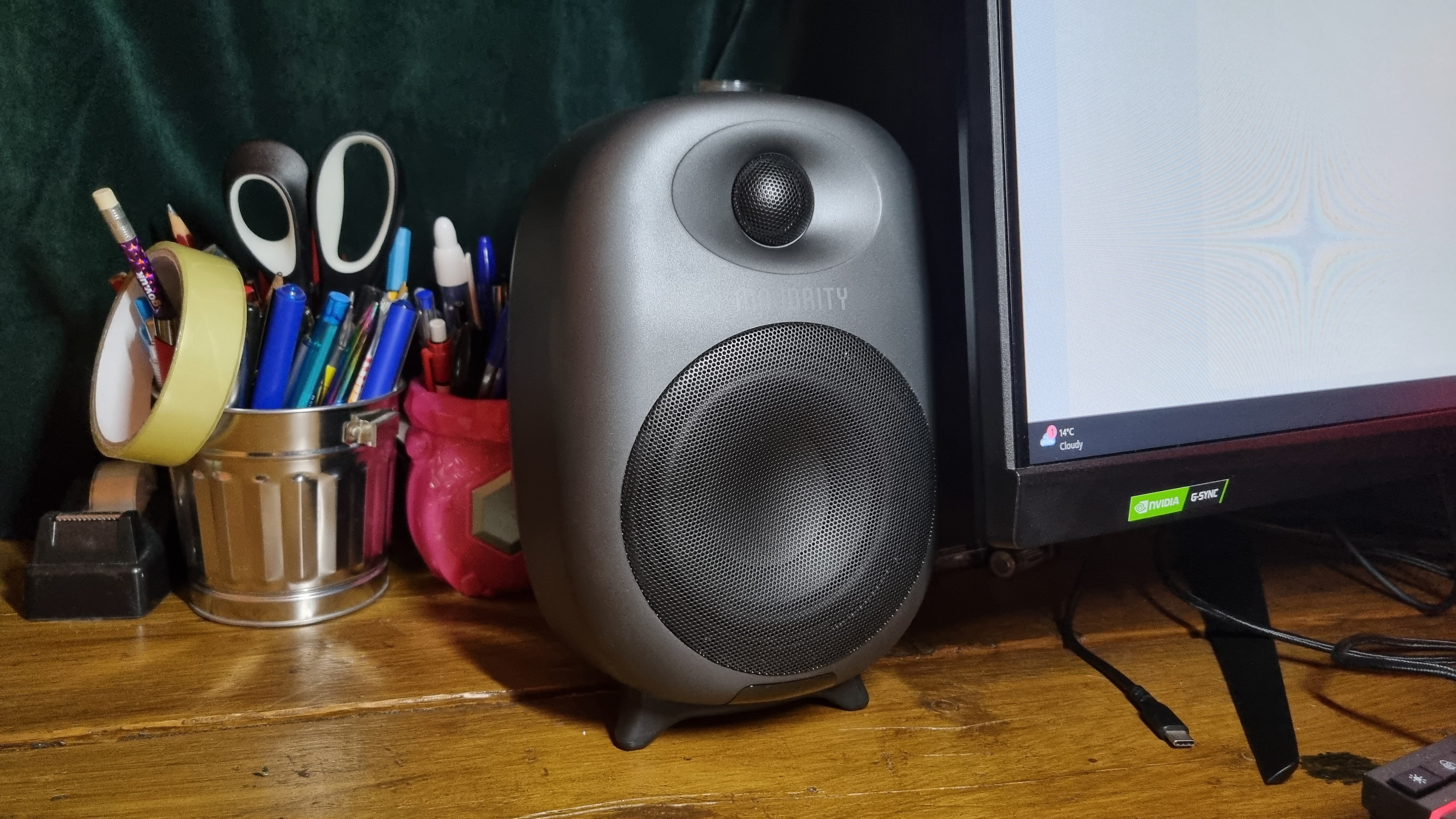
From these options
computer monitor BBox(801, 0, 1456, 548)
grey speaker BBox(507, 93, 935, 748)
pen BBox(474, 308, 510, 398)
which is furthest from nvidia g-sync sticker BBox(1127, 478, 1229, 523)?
pen BBox(474, 308, 510, 398)

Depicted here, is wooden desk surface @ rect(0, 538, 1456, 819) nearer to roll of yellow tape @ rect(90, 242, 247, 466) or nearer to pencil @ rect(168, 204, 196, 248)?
roll of yellow tape @ rect(90, 242, 247, 466)

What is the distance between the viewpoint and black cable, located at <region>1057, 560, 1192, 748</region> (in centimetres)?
44

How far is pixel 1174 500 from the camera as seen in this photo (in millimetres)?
478

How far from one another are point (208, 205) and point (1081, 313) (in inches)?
22.0

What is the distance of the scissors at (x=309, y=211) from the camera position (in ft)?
1.79

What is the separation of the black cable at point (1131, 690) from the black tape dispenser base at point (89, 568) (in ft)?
1.76

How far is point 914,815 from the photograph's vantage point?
1.27 feet

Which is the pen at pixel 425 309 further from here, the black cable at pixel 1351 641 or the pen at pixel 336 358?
the black cable at pixel 1351 641

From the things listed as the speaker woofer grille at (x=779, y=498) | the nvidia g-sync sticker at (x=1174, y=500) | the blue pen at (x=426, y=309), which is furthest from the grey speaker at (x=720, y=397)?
the blue pen at (x=426, y=309)

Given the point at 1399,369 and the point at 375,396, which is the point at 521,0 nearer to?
the point at 375,396

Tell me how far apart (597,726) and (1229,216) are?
15.6 inches

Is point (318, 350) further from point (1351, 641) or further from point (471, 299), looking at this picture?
point (1351, 641)

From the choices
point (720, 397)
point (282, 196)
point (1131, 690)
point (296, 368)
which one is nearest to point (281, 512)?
point (296, 368)

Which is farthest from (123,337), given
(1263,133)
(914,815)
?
(1263,133)
